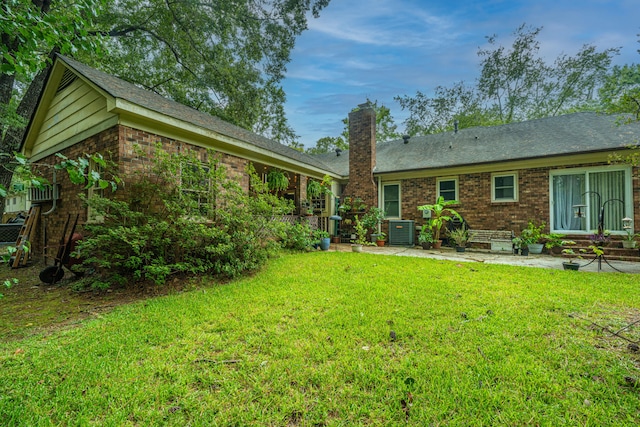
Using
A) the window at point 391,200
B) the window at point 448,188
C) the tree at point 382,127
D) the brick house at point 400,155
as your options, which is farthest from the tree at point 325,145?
the window at point 448,188

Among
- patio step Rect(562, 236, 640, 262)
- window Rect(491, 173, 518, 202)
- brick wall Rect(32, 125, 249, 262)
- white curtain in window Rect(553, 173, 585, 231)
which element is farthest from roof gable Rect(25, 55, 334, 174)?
patio step Rect(562, 236, 640, 262)

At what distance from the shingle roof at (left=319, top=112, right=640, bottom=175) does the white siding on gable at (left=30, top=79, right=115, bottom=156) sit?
31.3 ft

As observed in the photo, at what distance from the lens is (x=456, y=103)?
2306 centimetres

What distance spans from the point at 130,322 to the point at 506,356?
4165 mm

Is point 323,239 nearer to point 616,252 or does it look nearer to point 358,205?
point 358,205

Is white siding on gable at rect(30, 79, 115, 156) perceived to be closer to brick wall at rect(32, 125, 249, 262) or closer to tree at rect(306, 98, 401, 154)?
brick wall at rect(32, 125, 249, 262)

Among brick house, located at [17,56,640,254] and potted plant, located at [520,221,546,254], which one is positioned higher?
brick house, located at [17,56,640,254]

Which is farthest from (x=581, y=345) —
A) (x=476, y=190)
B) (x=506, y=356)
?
(x=476, y=190)

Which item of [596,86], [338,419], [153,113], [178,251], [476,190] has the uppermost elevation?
[596,86]

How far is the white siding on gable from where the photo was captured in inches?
223

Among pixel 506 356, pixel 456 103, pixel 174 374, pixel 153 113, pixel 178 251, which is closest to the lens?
pixel 174 374

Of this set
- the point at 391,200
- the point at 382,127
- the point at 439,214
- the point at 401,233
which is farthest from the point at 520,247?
the point at 382,127

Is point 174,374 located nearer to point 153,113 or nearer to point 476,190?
point 153,113

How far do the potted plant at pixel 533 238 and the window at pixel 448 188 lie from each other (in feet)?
8.54
